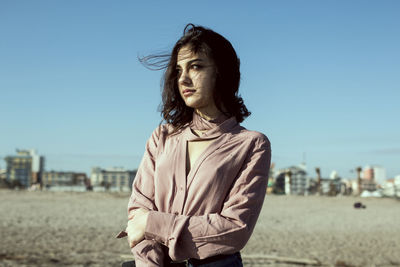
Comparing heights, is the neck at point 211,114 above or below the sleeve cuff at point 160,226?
above

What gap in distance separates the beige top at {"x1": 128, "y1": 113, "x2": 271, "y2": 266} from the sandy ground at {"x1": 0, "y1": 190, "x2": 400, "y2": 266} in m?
4.83

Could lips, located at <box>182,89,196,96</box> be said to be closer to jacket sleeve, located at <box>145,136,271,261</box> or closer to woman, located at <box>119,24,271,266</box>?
woman, located at <box>119,24,271,266</box>

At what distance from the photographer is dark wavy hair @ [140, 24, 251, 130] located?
202 centimetres

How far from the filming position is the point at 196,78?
2.01 metres

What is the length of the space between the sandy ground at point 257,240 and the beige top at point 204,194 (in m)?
4.83

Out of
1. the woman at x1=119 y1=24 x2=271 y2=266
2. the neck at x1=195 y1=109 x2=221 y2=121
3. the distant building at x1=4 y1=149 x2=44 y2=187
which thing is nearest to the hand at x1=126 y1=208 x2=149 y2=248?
the woman at x1=119 y1=24 x2=271 y2=266

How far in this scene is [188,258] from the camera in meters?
1.88

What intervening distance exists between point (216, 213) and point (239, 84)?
1.97 ft

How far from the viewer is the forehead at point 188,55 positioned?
2010 millimetres

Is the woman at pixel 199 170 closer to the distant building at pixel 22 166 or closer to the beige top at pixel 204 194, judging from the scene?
the beige top at pixel 204 194

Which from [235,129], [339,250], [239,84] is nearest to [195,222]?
[235,129]

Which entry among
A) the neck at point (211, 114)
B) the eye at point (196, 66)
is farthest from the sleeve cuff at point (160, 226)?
the eye at point (196, 66)

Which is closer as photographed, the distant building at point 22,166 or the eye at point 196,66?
the eye at point 196,66

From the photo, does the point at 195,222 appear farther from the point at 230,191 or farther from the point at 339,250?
the point at 339,250
